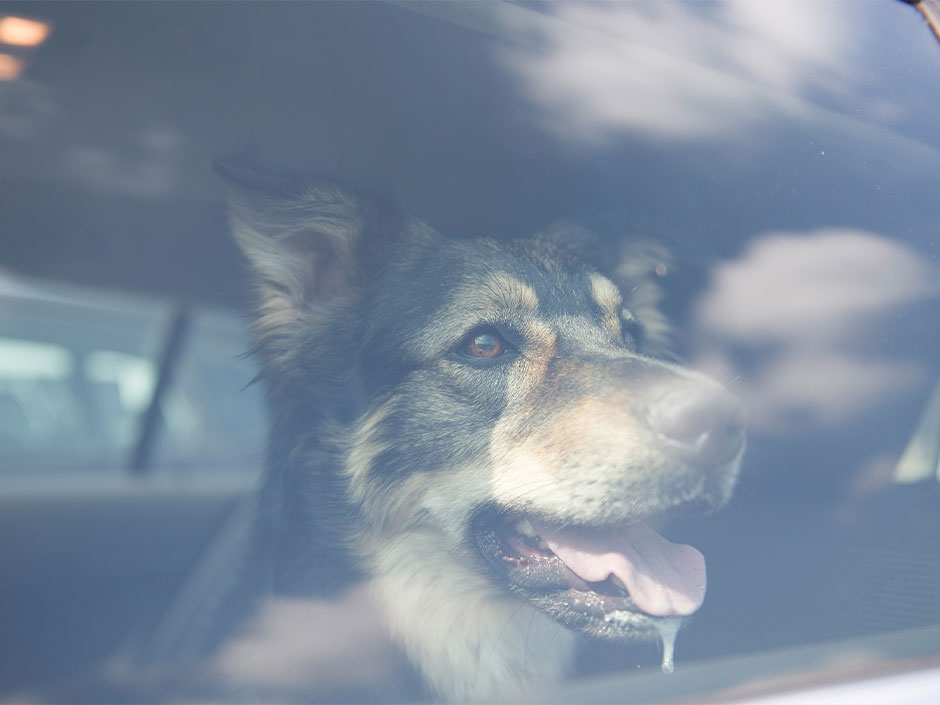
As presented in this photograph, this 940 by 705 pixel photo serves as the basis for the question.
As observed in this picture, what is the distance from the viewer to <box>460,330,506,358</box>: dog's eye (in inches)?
76.2

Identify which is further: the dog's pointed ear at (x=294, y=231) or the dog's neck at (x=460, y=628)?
the dog's neck at (x=460, y=628)

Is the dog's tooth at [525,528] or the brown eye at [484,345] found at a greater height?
the brown eye at [484,345]

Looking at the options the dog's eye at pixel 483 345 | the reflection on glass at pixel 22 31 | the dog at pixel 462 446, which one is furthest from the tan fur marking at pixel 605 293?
the reflection on glass at pixel 22 31

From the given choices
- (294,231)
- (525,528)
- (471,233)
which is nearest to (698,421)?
(525,528)

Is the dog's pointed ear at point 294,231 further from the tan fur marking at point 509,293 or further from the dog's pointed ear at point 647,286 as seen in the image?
the dog's pointed ear at point 647,286

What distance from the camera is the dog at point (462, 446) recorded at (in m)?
1.58

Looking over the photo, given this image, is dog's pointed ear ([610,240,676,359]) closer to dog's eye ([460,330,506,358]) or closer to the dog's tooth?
dog's eye ([460,330,506,358])

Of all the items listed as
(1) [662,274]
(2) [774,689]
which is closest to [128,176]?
(1) [662,274]

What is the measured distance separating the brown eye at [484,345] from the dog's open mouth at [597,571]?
43 centimetres

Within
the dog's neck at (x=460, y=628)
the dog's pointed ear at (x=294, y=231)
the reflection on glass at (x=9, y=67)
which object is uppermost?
the reflection on glass at (x=9, y=67)

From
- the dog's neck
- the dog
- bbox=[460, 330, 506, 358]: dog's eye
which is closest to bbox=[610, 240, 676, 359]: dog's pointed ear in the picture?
the dog

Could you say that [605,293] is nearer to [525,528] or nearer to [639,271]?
[639,271]

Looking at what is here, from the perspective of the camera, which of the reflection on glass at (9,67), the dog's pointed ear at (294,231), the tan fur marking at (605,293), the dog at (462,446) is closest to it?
the reflection on glass at (9,67)

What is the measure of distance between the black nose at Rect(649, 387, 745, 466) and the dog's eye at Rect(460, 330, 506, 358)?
0.42 metres
